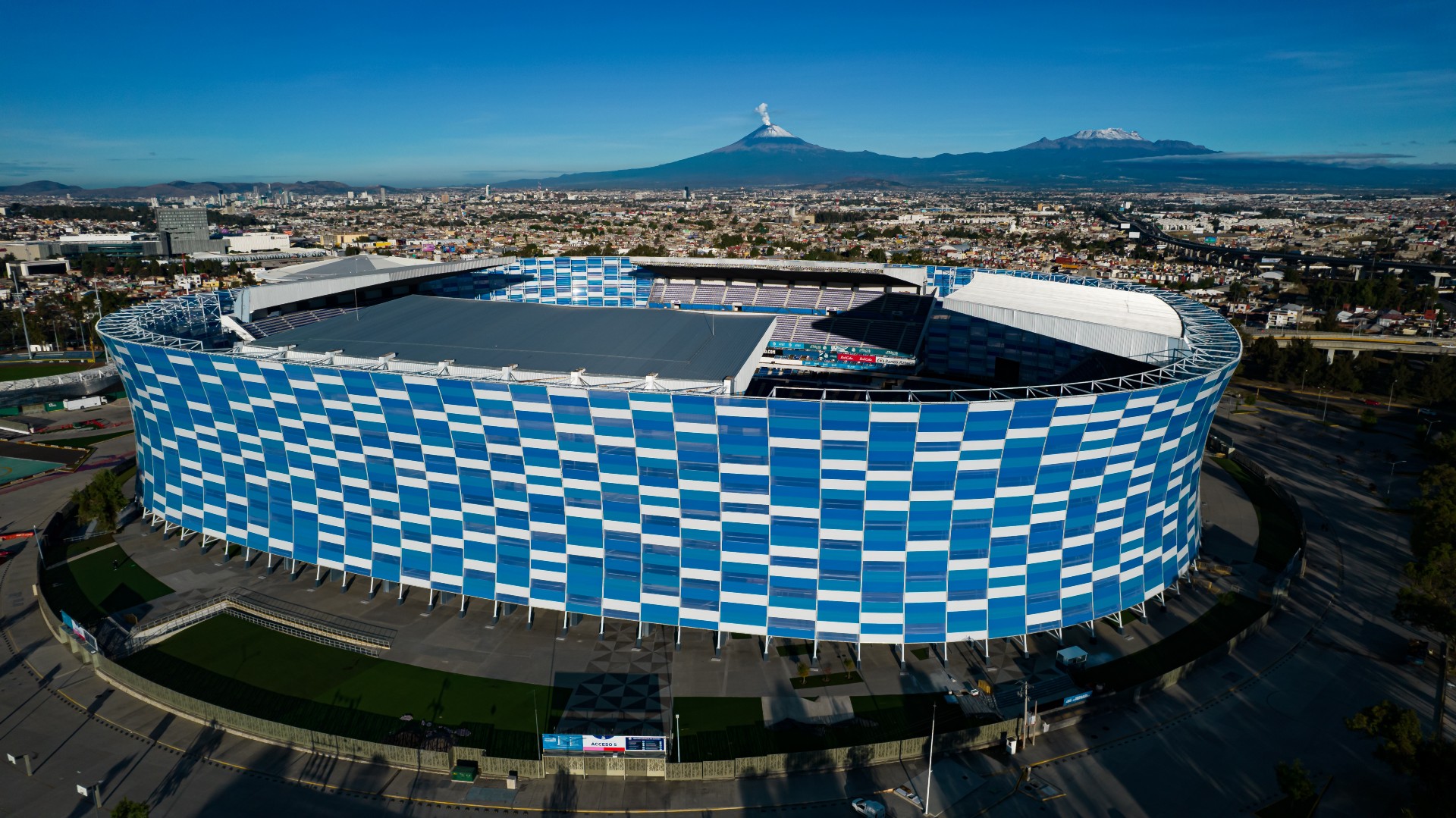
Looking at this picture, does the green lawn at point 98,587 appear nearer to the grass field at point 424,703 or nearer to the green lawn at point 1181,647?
the grass field at point 424,703

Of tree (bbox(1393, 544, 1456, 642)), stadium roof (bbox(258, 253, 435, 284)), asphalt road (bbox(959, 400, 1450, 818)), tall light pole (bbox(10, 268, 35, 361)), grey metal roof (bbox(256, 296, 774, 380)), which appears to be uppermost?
stadium roof (bbox(258, 253, 435, 284))

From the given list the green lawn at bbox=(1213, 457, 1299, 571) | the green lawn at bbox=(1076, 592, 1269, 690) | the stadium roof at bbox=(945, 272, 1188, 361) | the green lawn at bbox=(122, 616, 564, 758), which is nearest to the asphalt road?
the green lawn at bbox=(1076, 592, 1269, 690)

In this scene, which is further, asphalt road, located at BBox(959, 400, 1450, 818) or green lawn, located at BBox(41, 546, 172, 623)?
green lawn, located at BBox(41, 546, 172, 623)

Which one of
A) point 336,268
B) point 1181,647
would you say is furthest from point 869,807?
point 336,268

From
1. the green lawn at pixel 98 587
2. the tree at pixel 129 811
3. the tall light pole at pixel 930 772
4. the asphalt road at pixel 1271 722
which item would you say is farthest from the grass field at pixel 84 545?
the asphalt road at pixel 1271 722

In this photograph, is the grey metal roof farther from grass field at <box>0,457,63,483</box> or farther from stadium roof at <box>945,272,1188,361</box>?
grass field at <box>0,457,63,483</box>
